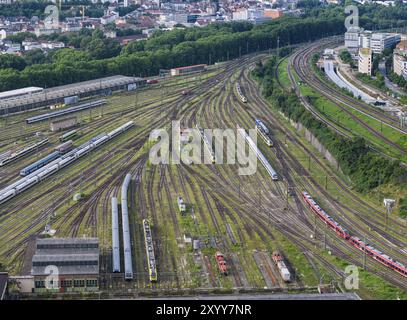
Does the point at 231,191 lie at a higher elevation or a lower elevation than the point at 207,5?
lower

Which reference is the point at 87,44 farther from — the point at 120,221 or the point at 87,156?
the point at 120,221

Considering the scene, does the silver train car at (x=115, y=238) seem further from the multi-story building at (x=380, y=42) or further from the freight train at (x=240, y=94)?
the multi-story building at (x=380, y=42)

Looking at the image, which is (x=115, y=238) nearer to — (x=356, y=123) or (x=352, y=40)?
(x=356, y=123)

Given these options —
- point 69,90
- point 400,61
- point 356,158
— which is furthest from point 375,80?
point 69,90

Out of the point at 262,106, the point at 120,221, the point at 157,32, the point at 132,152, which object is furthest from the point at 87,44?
the point at 120,221

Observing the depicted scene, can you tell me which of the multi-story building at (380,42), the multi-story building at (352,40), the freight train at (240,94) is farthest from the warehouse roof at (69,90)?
the multi-story building at (352,40)
